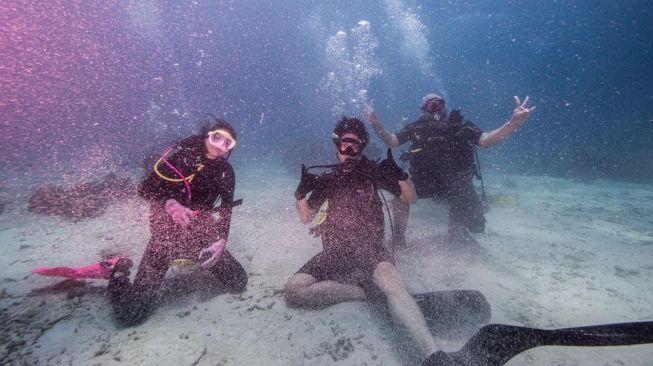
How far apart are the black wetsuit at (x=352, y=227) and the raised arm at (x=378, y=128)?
2.07 m

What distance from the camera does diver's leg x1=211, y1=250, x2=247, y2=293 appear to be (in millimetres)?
3977

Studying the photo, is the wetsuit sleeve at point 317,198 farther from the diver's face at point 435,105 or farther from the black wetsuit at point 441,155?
the diver's face at point 435,105

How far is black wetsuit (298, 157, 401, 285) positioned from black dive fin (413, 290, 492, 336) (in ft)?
2.25

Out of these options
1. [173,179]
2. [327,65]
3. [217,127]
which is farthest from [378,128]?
[327,65]

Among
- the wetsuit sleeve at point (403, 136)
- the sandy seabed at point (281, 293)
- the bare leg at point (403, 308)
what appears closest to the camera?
the bare leg at point (403, 308)

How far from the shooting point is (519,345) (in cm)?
217

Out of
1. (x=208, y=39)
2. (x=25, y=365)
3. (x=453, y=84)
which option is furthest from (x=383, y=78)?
(x=25, y=365)

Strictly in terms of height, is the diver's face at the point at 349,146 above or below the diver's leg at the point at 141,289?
above

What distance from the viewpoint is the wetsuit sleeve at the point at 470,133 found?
5.81m

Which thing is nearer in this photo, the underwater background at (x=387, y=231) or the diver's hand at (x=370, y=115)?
the underwater background at (x=387, y=231)

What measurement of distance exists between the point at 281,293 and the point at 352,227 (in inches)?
55.1

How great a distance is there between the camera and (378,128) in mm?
5766

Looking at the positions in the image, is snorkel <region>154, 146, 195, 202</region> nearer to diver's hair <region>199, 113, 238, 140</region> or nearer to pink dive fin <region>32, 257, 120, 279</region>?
diver's hair <region>199, 113, 238, 140</region>

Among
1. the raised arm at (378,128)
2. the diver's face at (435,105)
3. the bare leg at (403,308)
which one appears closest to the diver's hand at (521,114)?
the diver's face at (435,105)
